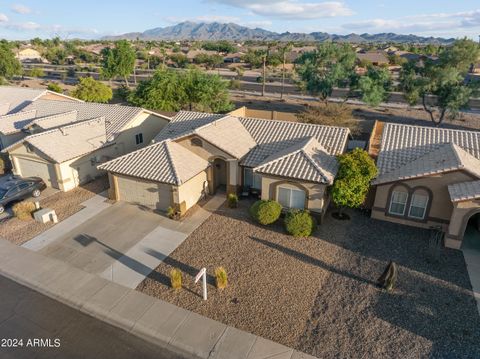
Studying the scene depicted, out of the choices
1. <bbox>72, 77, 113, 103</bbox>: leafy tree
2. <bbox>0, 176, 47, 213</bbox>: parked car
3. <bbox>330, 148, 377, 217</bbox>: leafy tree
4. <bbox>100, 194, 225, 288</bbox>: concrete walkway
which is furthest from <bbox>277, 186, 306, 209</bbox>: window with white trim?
<bbox>72, 77, 113, 103</bbox>: leafy tree

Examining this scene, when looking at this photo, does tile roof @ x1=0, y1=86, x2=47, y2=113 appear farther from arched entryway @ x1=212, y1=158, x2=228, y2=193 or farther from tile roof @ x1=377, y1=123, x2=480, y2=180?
tile roof @ x1=377, y1=123, x2=480, y2=180

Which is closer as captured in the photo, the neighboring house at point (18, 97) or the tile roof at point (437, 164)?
the tile roof at point (437, 164)

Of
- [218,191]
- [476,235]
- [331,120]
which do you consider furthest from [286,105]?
[476,235]

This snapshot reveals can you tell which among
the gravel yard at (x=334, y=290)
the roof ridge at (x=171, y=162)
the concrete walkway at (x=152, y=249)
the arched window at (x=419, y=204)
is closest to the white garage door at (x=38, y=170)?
the roof ridge at (x=171, y=162)

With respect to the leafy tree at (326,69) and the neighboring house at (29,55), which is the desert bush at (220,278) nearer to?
the leafy tree at (326,69)

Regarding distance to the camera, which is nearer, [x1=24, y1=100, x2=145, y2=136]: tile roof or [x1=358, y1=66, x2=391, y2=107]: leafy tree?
[x1=24, y1=100, x2=145, y2=136]: tile roof

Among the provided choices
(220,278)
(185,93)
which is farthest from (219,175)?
(185,93)

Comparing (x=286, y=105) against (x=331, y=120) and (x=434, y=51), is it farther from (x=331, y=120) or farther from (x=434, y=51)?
(x=434, y=51)
